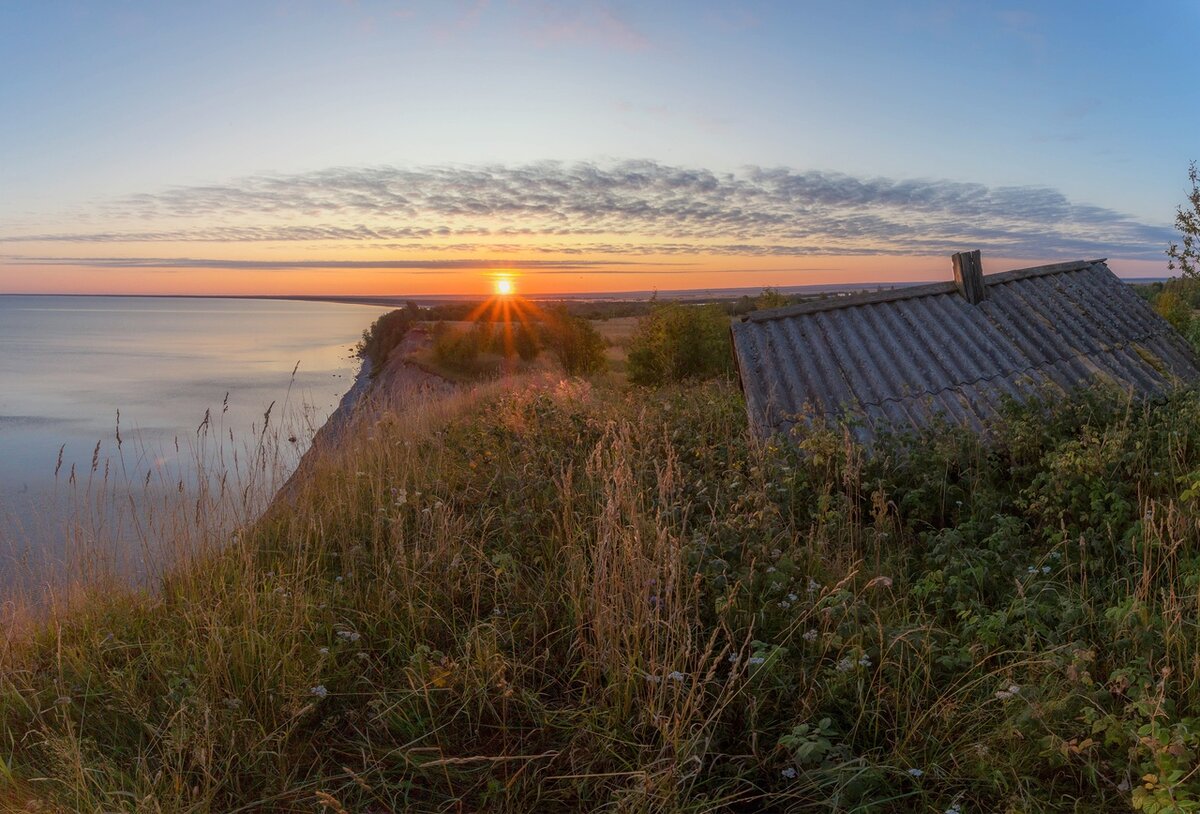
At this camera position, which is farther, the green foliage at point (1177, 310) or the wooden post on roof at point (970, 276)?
the green foliage at point (1177, 310)

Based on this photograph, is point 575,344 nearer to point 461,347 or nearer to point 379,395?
point 461,347

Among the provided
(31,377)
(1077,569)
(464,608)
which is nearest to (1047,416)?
(1077,569)

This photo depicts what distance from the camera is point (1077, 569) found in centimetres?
422

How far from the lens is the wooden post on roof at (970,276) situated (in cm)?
880

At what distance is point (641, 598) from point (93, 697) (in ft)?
8.78

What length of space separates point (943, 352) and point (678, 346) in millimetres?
13002

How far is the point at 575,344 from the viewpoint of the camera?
1170 inches

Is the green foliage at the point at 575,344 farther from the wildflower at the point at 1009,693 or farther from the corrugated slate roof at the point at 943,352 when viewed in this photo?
the wildflower at the point at 1009,693

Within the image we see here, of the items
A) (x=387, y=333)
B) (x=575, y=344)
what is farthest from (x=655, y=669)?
(x=387, y=333)

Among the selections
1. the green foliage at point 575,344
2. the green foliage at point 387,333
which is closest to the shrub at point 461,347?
the green foliage at point 575,344

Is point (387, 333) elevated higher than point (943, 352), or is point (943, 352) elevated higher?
point (943, 352)

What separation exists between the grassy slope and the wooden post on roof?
4.23 metres

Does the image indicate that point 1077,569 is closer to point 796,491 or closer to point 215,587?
point 796,491

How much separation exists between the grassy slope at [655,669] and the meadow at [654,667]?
2cm
